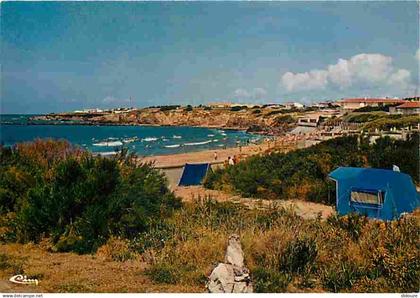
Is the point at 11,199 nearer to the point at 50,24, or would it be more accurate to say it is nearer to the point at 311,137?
the point at 50,24

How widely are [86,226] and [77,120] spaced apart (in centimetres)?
139

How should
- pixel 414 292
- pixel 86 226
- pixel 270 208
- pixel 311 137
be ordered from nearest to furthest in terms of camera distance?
pixel 414 292
pixel 86 226
pixel 270 208
pixel 311 137

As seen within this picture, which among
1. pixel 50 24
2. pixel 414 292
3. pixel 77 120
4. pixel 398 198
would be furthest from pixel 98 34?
pixel 414 292

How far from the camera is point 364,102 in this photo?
21.1 feet

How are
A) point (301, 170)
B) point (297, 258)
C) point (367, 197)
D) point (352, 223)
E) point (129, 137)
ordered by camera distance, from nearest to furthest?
point (297, 258)
point (352, 223)
point (367, 197)
point (129, 137)
point (301, 170)

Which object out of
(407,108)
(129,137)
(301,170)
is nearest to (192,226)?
(129,137)

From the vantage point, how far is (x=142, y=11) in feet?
19.4

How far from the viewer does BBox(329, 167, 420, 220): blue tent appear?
6.04m

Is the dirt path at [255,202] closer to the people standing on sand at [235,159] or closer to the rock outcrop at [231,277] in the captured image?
the people standing on sand at [235,159]

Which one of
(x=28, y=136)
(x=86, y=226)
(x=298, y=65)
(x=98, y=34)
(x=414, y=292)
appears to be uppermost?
(x=98, y=34)

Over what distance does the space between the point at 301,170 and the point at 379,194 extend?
3.51ft

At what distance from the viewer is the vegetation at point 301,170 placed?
6504 mm

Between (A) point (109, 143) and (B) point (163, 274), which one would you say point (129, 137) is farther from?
(B) point (163, 274)

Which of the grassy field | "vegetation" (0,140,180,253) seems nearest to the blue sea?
"vegetation" (0,140,180,253)
